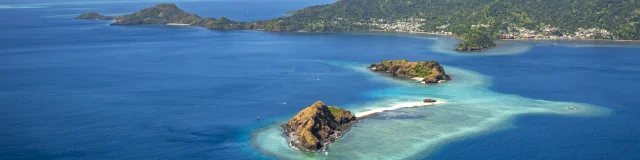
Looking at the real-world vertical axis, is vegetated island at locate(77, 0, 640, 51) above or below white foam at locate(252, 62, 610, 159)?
above

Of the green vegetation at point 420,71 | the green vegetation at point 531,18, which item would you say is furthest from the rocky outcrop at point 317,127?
the green vegetation at point 531,18

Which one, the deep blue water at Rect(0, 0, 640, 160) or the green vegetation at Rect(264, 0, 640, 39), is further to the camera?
the green vegetation at Rect(264, 0, 640, 39)

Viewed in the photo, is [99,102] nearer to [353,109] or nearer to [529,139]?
[353,109]

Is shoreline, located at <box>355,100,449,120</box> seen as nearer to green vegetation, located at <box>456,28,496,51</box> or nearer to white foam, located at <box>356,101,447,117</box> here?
white foam, located at <box>356,101,447,117</box>

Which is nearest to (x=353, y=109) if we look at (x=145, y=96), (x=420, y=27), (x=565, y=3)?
(x=145, y=96)

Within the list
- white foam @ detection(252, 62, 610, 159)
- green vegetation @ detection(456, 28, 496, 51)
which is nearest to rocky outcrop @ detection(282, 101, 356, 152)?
white foam @ detection(252, 62, 610, 159)

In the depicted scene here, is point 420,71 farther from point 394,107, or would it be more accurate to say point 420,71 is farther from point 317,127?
point 317,127

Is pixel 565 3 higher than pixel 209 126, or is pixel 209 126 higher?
pixel 565 3
